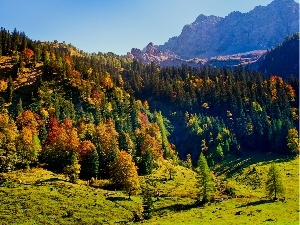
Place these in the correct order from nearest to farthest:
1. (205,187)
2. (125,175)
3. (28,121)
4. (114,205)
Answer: (114,205)
(205,187)
(125,175)
(28,121)

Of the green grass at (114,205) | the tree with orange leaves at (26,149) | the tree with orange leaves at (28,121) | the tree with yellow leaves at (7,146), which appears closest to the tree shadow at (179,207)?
the green grass at (114,205)

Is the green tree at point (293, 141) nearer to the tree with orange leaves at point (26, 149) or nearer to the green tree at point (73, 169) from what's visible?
the green tree at point (73, 169)

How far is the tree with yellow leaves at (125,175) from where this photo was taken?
109000mm

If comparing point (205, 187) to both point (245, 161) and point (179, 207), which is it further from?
point (245, 161)

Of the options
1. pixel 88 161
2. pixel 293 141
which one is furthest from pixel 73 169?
pixel 293 141

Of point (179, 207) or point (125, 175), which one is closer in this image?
point (179, 207)

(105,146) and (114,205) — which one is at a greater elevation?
(105,146)

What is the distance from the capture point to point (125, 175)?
372ft

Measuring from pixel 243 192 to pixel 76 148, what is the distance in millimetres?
64283

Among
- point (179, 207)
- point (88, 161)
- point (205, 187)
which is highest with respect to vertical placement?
point (88, 161)

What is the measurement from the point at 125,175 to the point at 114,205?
1791 centimetres

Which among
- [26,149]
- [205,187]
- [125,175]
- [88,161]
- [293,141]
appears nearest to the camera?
[205,187]

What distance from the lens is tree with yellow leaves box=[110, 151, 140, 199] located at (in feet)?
358

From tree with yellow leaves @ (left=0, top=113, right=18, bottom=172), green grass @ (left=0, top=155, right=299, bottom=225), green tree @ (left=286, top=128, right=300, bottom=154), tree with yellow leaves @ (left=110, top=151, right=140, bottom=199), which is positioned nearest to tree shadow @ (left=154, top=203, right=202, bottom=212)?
green grass @ (left=0, top=155, right=299, bottom=225)
